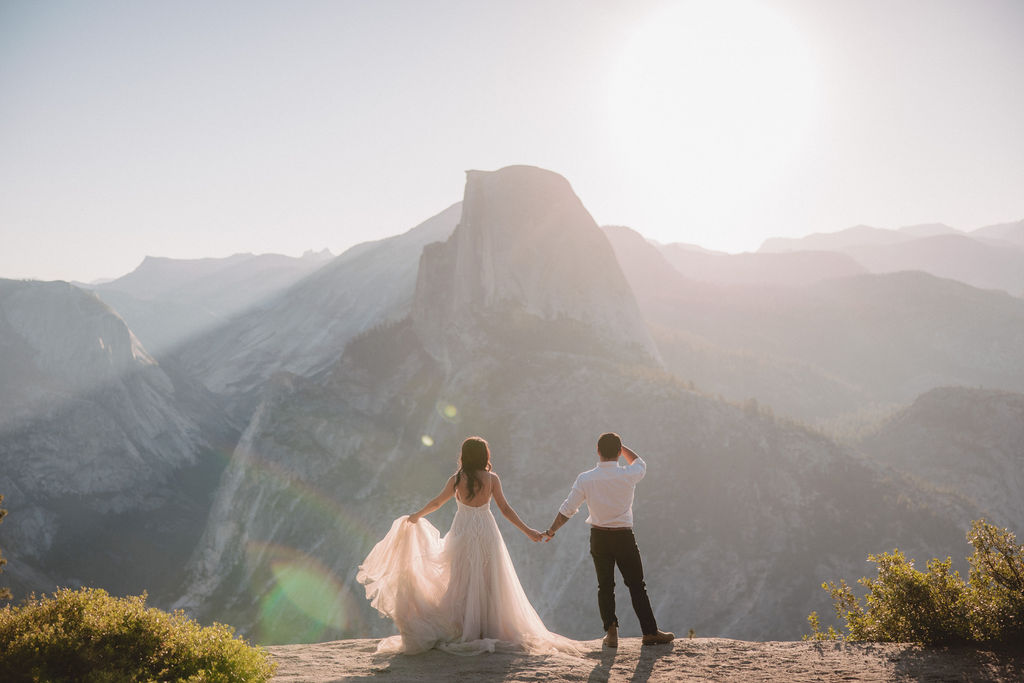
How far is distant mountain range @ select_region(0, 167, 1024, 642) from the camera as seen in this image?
103ft

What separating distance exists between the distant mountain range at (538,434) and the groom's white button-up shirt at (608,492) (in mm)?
22706

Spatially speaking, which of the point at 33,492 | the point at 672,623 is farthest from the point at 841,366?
the point at 33,492

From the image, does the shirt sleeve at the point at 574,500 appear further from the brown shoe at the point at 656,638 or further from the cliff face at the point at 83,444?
the cliff face at the point at 83,444

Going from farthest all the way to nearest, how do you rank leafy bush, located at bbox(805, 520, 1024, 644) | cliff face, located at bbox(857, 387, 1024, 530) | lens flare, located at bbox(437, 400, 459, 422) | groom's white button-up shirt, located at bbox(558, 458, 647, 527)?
lens flare, located at bbox(437, 400, 459, 422) < cliff face, located at bbox(857, 387, 1024, 530) < groom's white button-up shirt, located at bbox(558, 458, 647, 527) < leafy bush, located at bbox(805, 520, 1024, 644)

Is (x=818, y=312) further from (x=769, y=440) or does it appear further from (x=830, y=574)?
(x=830, y=574)

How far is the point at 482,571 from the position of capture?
7367 millimetres

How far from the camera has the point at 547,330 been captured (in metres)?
52.5

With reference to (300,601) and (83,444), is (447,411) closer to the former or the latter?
(300,601)

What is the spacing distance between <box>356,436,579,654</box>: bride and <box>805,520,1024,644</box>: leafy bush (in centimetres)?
402

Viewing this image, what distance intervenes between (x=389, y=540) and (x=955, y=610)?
6815 mm

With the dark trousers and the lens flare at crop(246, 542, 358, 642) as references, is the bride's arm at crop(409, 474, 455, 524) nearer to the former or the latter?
the dark trousers

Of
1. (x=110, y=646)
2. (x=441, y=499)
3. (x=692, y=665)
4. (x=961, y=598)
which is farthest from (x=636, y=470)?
(x=110, y=646)

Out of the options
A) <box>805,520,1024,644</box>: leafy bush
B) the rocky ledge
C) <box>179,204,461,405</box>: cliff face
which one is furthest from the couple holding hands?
<box>179,204,461,405</box>: cliff face

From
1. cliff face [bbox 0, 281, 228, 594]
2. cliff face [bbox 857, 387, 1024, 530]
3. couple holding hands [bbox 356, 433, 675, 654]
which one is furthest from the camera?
cliff face [bbox 0, 281, 228, 594]
